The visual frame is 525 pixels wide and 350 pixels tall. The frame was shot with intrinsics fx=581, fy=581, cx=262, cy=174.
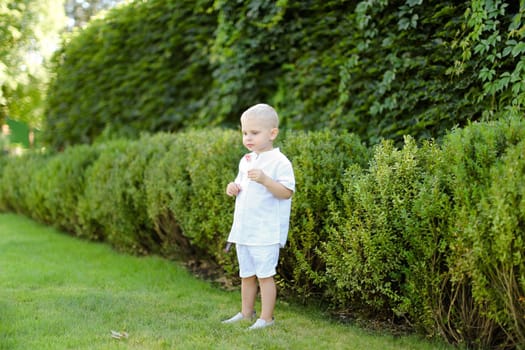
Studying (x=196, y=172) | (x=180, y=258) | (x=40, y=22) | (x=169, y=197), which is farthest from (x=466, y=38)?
(x=40, y=22)

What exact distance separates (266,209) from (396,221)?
0.80 m

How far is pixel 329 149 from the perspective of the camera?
4293mm

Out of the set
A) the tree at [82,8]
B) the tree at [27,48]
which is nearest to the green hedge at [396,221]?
the tree at [27,48]

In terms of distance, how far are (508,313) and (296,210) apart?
64.1 inches

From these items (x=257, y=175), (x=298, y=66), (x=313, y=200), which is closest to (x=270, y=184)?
(x=257, y=175)

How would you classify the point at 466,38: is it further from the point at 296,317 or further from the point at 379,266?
the point at 296,317

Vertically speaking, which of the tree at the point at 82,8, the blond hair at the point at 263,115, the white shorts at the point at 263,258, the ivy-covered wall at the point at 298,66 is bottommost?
the white shorts at the point at 263,258

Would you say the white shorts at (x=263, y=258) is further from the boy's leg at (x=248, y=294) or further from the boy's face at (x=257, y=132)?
the boy's face at (x=257, y=132)

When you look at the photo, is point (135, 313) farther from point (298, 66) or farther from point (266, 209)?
point (298, 66)

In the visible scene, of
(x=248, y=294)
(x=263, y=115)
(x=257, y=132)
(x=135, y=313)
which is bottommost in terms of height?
(x=135, y=313)

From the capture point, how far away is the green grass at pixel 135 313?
11.1 feet

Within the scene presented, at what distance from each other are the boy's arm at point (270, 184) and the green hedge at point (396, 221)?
1.50 feet

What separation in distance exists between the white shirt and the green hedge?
38cm

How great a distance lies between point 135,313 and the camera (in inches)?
159
